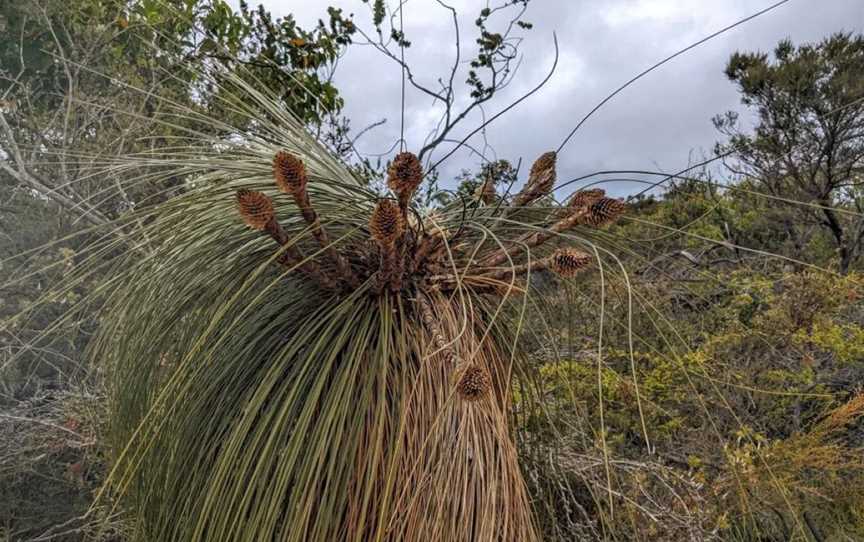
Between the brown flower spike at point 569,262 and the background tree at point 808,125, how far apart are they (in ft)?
11.0

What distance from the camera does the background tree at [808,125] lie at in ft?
11.6

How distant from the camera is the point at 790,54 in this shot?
169 inches

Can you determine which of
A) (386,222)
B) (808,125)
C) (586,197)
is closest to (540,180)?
(586,197)

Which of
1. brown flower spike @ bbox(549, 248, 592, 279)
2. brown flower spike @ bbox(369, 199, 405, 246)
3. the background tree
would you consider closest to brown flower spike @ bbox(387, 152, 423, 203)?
brown flower spike @ bbox(369, 199, 405, 246)

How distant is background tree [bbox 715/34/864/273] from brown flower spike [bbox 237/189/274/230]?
3.49 metres

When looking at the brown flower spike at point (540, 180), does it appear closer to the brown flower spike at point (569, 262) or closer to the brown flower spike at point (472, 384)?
the brown flower spike at point (569, 262)

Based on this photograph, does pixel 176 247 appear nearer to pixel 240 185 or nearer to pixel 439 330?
pixel 240 185

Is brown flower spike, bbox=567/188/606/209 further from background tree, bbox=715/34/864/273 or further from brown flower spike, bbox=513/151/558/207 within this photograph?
background tree, bbox=715/34/864/273

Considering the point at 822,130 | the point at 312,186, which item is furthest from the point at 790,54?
the point at 312,186

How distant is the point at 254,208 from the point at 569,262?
0.84 feet

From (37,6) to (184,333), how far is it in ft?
6.48

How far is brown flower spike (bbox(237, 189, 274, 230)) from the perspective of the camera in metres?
0.48

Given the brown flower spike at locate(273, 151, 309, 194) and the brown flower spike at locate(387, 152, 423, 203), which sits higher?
the brown flower spike at locate(387, 152, 423, 203)

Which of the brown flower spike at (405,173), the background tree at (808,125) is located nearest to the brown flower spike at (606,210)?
the brown flower spike at (405,173)
